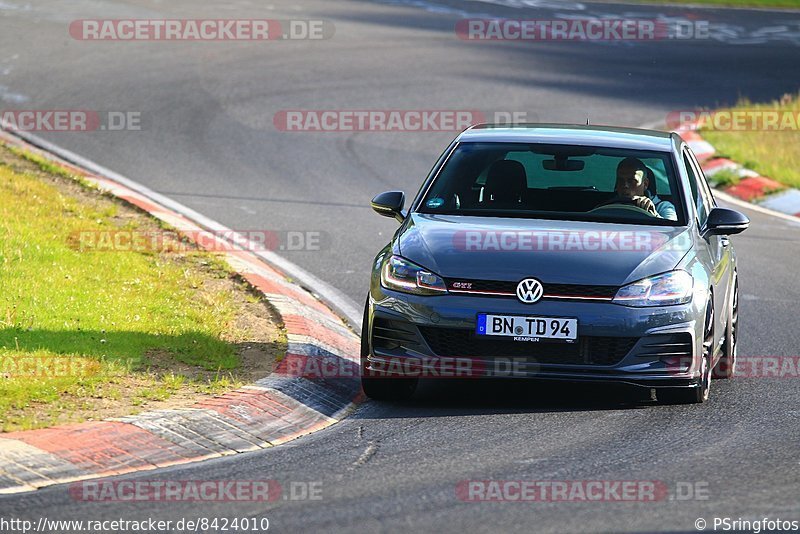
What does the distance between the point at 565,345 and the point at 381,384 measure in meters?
1.13

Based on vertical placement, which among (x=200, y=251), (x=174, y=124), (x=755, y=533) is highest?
(x=174, y=124)

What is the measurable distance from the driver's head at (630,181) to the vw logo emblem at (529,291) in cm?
163

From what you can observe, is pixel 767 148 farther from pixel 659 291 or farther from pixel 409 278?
pixel 409 278

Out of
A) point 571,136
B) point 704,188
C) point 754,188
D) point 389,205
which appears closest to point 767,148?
point 754,188

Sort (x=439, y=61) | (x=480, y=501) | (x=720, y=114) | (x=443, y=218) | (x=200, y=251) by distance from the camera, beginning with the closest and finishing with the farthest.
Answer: (x=480, y=501) < (x=443, y=218) < (x=200, y=251) < (x=720, y=114) < (x=439, y=61)

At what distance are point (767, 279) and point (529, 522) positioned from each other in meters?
7.43

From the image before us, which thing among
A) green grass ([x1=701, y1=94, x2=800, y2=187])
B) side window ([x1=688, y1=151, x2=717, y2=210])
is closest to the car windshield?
side window ([x1=688, y1=151, x2=717, y2=210])

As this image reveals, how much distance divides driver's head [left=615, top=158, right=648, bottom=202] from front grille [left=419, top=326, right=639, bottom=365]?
163 centimetres

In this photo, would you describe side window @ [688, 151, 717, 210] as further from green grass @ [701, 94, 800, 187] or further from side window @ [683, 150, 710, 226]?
green grass @ [701, 94, 800, 187]

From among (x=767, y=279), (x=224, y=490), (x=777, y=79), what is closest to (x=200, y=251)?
(x=767, y=279)

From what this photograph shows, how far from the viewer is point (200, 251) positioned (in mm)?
12102

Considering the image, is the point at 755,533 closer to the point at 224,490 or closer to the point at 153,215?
the point at 224,490

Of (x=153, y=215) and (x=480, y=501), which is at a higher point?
(x=153, y=215)

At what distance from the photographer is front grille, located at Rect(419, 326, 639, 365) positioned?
7875 mm
